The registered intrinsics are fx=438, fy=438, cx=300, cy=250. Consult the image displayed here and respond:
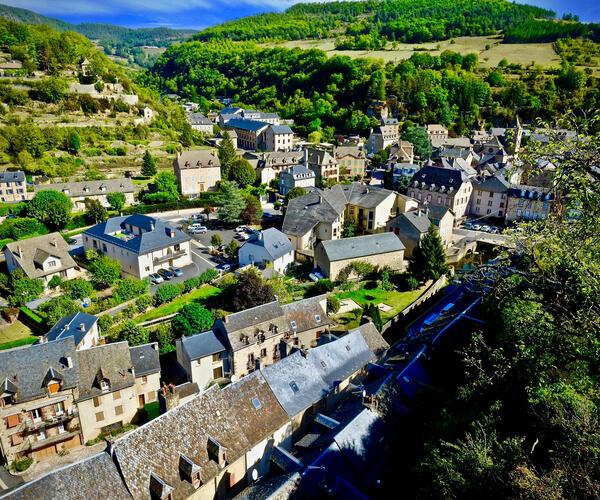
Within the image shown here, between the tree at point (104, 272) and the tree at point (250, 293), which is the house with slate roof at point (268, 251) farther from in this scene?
the tree at point (104, 272)

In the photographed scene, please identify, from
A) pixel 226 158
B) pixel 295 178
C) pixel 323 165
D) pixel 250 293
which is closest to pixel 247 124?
pixel 226 158

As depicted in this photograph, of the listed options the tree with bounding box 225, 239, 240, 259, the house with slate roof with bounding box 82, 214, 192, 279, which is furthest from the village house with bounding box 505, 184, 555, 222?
the house with slate roof with bounding box 82, 214, 192, 279

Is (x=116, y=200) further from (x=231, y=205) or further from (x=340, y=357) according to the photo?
(x=340, y=357)

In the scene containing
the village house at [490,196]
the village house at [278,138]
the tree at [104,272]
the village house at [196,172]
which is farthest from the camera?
the village house at [278,138]

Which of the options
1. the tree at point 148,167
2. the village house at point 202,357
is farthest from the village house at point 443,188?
the tree at point 148,167

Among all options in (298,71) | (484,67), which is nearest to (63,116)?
(298,71)

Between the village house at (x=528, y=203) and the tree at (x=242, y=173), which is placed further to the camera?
the tree at (x=242, y=173)

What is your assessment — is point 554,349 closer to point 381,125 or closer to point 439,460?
point 439,460
